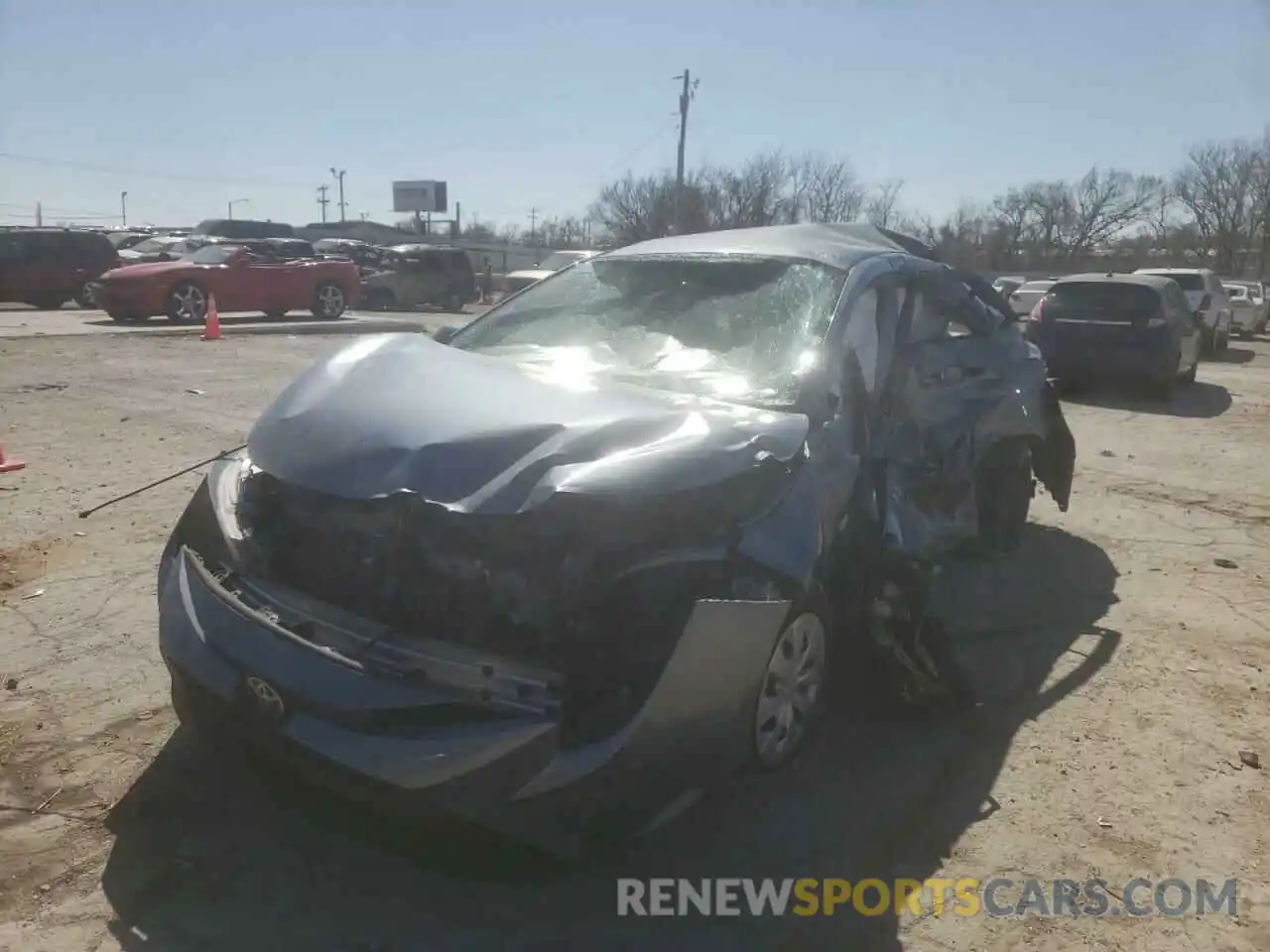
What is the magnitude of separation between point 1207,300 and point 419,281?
730 inches

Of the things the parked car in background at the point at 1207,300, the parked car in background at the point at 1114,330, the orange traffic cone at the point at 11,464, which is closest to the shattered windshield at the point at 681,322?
the orange traffic cone at the point at 11,464

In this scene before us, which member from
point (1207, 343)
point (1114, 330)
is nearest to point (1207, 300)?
point (1207, 343)

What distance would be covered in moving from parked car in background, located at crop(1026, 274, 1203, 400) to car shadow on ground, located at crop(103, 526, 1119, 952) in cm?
996

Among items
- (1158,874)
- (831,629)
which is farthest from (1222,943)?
(831,629)

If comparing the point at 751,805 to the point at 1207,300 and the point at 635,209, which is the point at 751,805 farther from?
the point at 635,209

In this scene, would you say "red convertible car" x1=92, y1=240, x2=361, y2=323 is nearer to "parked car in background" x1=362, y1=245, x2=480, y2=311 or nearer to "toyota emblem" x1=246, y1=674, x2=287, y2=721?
"parked car in background" x1=362, y1=245, x2=480, y2=311

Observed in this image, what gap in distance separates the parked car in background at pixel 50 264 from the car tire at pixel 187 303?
14.5ft

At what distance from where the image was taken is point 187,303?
1873 centimetres

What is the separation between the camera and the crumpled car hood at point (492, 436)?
2.68m

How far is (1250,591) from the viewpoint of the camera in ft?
17.7

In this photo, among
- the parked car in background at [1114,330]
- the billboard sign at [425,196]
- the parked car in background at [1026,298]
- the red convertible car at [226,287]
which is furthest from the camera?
the billboard sign at [425,196]

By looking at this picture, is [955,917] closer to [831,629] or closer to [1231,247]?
[831,629]

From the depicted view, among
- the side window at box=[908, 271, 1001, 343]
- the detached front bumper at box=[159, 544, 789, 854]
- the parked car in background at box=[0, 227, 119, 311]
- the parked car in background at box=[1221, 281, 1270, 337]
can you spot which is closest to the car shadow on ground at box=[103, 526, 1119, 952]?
the detached front bumper at box=[159, 544, 789, 854]

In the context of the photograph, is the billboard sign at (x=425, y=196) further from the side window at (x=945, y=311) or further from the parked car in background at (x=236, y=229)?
the side window at (x=945, y=311)
